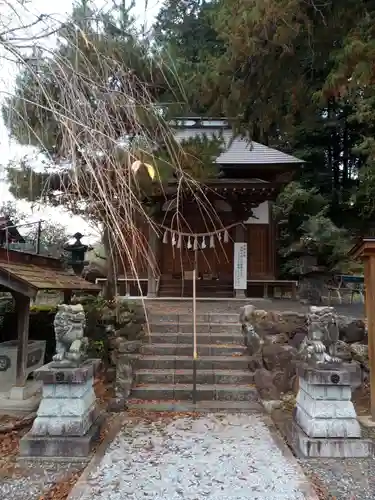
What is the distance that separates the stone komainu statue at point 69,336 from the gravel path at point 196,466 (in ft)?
3.15

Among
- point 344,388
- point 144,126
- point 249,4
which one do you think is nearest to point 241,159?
point 249,4

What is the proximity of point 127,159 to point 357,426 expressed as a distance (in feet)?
10.9

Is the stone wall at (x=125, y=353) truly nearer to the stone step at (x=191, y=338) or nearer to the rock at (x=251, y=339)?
the stone step at (x=191, y=338)

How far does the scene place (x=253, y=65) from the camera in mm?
4965

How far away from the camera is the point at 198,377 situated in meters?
5.57

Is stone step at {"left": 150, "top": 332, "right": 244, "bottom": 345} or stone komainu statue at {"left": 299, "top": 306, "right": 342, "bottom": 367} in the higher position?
stone komainu statue at {"left": 299, "top": 306, "right": 342, "bottom": 367}

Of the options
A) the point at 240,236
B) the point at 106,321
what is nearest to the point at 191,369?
the point at 106,321

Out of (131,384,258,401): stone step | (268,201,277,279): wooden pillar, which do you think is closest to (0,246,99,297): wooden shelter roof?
(131,384,258,401): stone step

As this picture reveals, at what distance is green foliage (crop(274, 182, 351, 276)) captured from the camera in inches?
490

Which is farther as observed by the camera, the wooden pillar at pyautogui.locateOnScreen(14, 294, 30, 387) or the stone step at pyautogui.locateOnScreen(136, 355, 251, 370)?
the stone step at pyautogui.locateOnScreen(136, 355, 251, 370)

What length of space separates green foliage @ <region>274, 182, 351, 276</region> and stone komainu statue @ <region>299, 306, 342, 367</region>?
8.25m

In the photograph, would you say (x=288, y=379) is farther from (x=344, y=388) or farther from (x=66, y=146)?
(x=66, y=146)

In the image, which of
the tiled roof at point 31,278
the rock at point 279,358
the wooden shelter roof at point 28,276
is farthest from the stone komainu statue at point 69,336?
the rock at point 279,358

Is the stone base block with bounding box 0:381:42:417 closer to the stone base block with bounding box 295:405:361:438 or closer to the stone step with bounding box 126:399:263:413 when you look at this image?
the stone step with bounding box 126:399:263:413
